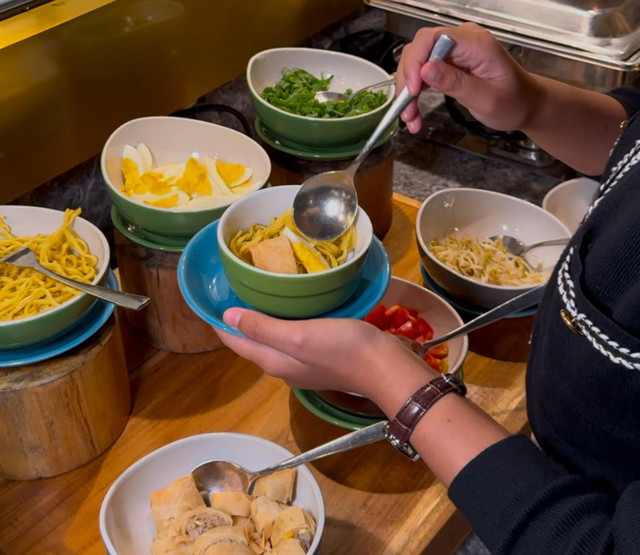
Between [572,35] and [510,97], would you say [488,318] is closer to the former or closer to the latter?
[510,97]

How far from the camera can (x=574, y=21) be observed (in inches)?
54.0

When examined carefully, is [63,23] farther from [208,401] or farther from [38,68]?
[208,401]

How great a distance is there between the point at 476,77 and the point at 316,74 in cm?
41

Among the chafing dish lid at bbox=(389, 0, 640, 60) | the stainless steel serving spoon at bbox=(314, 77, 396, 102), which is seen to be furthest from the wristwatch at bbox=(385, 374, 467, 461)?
the chafing dish lid at bbox=(389, 0, 640, 60)

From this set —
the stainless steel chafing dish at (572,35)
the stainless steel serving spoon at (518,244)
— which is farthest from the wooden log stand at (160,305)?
the stainless steel chafing dish at (572,35)

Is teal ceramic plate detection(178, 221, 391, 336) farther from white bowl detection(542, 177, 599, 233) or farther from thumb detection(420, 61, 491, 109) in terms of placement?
white bowl detection(542, 177, 599, 233)

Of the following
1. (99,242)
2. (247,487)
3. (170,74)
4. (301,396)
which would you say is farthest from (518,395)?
(170,74)

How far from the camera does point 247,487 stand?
862 millimetres

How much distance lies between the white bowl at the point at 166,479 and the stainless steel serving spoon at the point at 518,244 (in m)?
0.58

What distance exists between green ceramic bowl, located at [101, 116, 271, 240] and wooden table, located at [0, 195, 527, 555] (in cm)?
21

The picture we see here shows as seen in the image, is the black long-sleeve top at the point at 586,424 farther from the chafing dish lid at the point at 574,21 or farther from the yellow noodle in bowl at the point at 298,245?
the chafing dish lid at the point at 574,21

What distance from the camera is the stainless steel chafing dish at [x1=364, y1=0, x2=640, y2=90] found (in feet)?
4.37

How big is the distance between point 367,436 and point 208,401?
333mm

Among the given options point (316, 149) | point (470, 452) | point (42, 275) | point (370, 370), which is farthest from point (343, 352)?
point (316, 149)
